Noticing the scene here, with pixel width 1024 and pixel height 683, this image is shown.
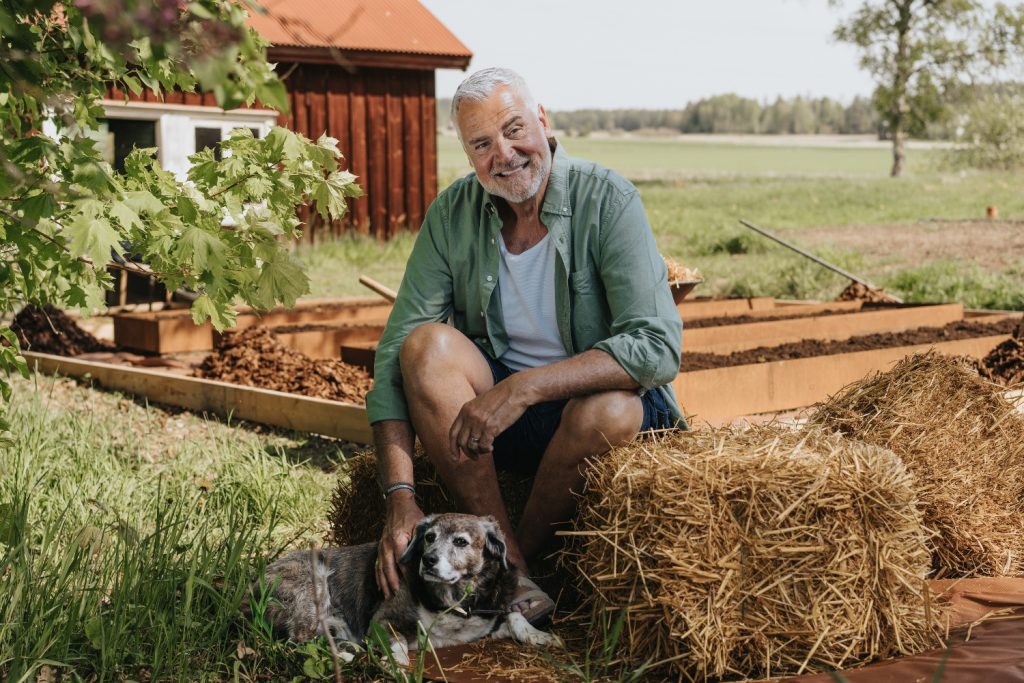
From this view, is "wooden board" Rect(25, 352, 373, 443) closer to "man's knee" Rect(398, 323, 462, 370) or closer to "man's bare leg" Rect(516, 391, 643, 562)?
"man's knee" Rect(398, 323, 462, 370)

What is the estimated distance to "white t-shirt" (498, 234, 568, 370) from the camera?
3.67 m

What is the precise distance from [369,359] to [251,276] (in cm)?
388

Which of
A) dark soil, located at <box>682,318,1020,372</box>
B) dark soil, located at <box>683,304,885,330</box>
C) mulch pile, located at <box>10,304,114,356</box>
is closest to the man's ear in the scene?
dark soil, located at <box>682,318,1020,372</box>

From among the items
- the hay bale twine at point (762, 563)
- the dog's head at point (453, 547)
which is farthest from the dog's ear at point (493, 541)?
the hay bale twine at point (762, 563)

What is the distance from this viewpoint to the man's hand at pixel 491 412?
129 inches

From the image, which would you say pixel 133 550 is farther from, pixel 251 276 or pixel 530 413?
pixel 530 413

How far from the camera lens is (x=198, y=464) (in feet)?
17.1

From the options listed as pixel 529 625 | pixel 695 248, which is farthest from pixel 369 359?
pixel 695 248

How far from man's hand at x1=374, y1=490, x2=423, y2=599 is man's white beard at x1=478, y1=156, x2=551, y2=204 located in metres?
1.00

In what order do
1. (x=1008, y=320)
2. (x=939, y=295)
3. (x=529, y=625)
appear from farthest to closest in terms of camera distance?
(x=939, y=295) → (x=1008, y=320) → (x=529, y=625)

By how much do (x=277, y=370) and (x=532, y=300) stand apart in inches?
164

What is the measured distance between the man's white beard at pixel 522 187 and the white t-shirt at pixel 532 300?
17 centimetres

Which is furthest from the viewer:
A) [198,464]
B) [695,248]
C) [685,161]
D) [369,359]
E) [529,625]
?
[685,161]

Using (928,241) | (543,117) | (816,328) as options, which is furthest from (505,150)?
(928,241)
